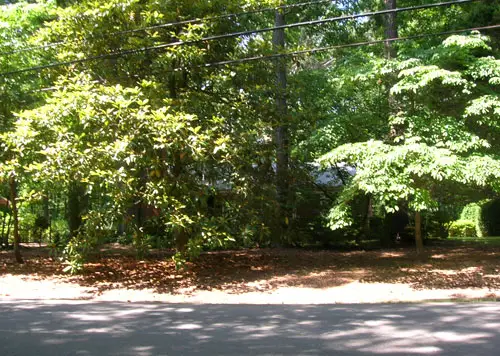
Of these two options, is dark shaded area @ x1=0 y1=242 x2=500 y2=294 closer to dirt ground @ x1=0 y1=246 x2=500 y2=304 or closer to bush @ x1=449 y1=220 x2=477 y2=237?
dirt ground @ x1=0 y1=246 x2=500 y2=304

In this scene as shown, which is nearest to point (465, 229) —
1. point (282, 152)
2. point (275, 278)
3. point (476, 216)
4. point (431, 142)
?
point (476, 216)

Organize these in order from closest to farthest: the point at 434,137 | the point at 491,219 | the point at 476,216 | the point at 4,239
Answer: the point at 434,137 < the point at 4,239 < the point at 491,219 < the point at 476,216

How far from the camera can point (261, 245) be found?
1764cm

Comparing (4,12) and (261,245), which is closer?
(4,12)

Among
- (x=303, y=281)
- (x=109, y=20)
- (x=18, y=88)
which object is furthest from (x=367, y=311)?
(x=18, y=88)

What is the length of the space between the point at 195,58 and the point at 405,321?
773 centimetres

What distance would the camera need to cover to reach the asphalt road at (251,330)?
573 centimetres

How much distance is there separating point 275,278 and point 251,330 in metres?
5.34

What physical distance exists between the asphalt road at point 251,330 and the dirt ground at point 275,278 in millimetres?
1493

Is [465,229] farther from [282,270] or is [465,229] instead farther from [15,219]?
[15,219]

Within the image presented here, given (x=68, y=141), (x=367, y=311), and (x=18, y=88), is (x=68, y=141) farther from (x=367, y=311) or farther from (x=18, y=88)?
(x=367, y=311)

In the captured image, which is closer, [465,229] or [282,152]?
[282,152]

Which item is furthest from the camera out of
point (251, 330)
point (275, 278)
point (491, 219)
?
point (491, 219)

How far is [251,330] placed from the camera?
267 inches
